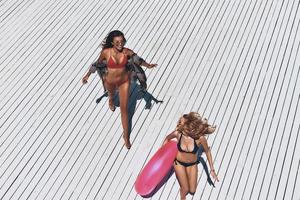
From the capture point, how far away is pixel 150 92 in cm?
877

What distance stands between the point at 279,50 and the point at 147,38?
311 centimetres

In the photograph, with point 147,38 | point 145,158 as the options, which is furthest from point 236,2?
point 145,158

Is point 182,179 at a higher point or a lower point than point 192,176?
lower

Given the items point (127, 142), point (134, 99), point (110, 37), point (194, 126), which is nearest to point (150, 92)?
point (134, 99)

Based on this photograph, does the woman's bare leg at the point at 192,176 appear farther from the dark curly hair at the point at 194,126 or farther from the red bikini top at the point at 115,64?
the red bikini top at the point at 115,64

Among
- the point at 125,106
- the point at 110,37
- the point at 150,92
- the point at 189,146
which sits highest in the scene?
the point at 150,92

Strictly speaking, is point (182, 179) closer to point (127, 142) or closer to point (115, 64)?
point (127, 142)

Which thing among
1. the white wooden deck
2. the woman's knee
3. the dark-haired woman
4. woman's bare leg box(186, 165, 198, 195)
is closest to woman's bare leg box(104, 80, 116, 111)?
the dark-haired woman

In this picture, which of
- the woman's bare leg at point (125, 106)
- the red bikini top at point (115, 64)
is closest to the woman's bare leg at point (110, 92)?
the woman's bare leg at point (125, 106)

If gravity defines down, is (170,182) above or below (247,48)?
below

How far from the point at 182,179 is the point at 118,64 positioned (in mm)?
2231

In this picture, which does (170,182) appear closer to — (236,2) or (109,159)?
(109,159)

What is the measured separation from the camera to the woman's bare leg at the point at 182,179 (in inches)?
265

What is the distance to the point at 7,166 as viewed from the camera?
25.2 feet
